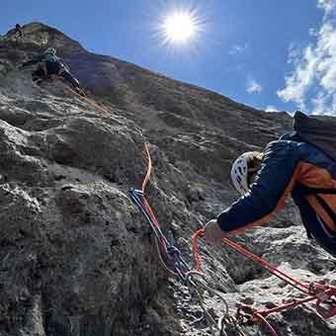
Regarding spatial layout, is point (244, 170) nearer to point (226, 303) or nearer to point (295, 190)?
point (295, 190)

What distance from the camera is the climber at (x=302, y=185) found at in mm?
4617

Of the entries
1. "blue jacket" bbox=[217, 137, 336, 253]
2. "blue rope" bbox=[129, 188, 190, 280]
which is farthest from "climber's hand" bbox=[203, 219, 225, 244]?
"blue rope" bbox=[129, 188, 190, 280]

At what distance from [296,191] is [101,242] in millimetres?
1926

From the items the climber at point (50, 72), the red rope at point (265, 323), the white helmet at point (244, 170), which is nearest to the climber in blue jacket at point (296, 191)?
the white helmet at point (244, 170)

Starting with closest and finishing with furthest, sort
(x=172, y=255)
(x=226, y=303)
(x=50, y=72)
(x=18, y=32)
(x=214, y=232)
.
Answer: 1. (x=214, y=232)
2. (x=226, y=303)
3. (x=172, y=255)
4. (x=50, y=72)
5. (x=18, y=32)

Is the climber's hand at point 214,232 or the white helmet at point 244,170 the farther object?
the white helmet at point 244,170

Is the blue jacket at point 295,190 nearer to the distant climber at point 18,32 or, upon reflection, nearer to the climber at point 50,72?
the climber at point 50,72

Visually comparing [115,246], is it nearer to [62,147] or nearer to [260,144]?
[62,147]

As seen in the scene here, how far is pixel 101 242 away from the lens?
5492 millimetres

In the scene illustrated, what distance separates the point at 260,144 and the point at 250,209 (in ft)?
45.8

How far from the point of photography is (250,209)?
466 cm

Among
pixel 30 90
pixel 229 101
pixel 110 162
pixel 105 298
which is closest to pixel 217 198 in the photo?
pixel 110 162

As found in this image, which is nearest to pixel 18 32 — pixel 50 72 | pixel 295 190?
pixel 50 72

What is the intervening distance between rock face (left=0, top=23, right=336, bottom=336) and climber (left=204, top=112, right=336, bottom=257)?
1.15 m
